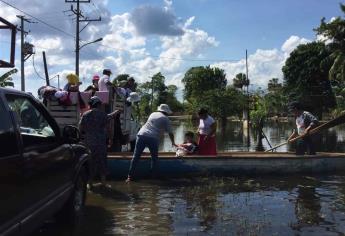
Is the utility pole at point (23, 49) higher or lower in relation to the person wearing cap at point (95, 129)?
higher

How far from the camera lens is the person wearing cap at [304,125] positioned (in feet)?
39.0

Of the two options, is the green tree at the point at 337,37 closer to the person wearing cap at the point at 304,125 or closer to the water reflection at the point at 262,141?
the water reflection at the point at 262,141

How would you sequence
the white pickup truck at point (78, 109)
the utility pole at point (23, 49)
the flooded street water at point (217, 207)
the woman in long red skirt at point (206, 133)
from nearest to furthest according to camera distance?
the flooded street water at point (217, 207) < the woman in long red skirt at point (206, 133) < the white pickup truck at point (78, 109) < the utility pole at point (23, 49)

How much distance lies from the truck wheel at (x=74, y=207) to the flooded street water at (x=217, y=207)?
0.39 ft

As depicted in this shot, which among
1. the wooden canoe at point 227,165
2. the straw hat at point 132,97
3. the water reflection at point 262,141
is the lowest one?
the wooden canoe at point 227,165

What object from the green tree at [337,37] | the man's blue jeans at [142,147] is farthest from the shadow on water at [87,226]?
the green tree at [337,37]

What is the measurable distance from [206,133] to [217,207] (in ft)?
12.4

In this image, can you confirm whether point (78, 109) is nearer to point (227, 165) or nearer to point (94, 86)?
point (94, 86)

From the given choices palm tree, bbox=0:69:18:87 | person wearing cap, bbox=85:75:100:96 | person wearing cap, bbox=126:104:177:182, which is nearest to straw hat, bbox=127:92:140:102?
person wearing cap, bbox=85:75:100:96

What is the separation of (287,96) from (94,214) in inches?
2405

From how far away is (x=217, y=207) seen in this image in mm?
8078

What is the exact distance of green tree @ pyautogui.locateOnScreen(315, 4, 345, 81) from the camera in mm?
44531

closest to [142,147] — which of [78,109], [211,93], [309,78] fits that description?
[78,109]

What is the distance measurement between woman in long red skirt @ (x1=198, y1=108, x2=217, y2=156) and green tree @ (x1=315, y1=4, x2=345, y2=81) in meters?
35.8
